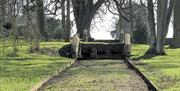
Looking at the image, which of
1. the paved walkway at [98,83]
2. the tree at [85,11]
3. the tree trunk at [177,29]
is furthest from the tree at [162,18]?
the paved walkway at [98,83]

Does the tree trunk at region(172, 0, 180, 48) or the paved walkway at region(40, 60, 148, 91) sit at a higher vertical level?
the tree trunk at region(172, 0, 180, 48)

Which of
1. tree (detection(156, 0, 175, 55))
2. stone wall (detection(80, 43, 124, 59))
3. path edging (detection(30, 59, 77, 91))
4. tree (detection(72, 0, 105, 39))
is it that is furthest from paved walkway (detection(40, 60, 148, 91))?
tree (detection(72, 0, 105, 39))

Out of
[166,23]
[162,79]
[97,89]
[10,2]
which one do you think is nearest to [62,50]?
[10,2]

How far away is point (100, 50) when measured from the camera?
36.1m

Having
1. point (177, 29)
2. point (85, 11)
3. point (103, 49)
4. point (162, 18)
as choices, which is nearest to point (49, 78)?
point (162, 18)

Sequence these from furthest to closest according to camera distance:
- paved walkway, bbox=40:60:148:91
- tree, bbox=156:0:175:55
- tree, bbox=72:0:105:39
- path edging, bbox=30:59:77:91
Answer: tree, bbox=72:0:105:39
tree, bbox=156:0:175:55
paved walkway, bbox=40:60:148:91
path edging, bbox=30:59:77:91

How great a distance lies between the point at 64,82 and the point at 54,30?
51.6 metres

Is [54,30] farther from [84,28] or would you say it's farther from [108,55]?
[108,55]

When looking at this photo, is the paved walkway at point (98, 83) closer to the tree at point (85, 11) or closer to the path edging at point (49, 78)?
the path edging at point (49, 78)

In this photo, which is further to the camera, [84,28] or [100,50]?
[84,28]

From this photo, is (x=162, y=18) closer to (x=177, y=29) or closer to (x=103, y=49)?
(x=103, y=49)

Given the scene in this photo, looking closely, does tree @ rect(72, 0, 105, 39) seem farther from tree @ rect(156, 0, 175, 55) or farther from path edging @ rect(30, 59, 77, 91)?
path edging @ rect(30, 59, 77, 91)

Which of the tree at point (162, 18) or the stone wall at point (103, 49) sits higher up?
the tree at point (162, 18)

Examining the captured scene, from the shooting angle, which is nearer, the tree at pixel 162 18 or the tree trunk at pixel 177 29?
the tree at pixel 162 18
